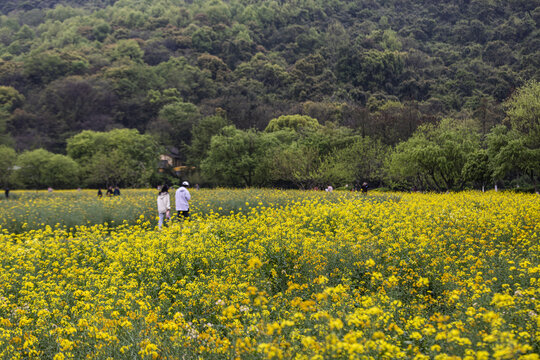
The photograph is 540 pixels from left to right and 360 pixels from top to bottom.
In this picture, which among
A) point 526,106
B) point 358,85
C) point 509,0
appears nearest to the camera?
point 526,106

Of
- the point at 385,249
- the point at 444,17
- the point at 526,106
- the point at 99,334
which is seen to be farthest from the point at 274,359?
the point at 444,17

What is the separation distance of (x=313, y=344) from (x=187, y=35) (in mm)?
111668

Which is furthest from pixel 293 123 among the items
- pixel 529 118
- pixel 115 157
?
pixel 529 118

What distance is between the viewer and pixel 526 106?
27.6 m

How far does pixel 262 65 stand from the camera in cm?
8675

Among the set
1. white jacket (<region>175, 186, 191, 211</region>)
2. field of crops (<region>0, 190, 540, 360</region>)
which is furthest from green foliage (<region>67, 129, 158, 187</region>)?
field of crops (<region>0, 190, 540, 360</region>)

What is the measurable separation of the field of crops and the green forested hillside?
125ft

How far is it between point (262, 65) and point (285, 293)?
8454cm

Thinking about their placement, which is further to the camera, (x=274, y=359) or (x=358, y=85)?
(x=358, y=85)

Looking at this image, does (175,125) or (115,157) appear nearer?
(115,157)

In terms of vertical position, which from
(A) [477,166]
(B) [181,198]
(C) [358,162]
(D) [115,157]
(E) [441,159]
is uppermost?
(D) [115,157]

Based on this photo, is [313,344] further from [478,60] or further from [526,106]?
[478,60]

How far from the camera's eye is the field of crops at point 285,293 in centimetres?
368

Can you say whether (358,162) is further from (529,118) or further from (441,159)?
(529,118)
